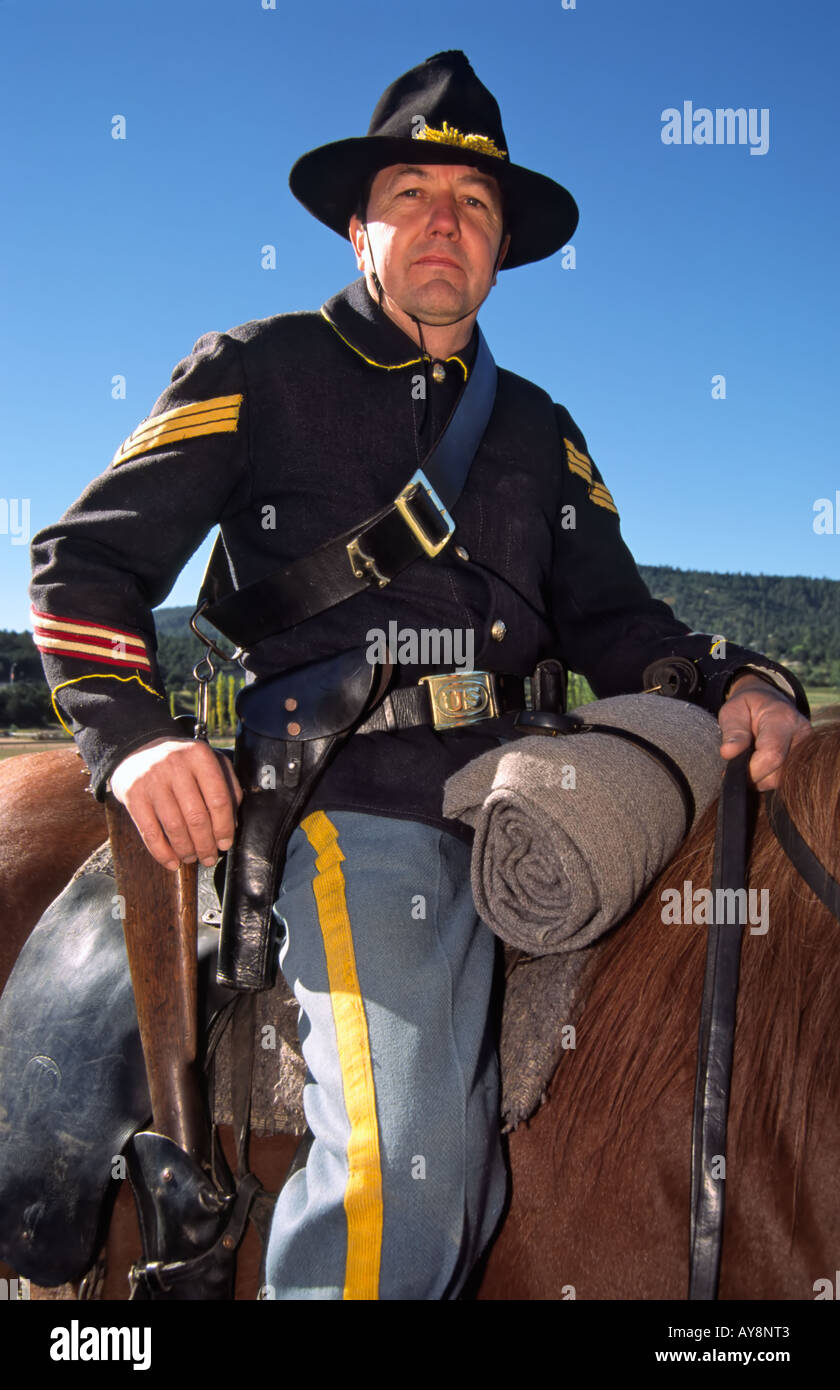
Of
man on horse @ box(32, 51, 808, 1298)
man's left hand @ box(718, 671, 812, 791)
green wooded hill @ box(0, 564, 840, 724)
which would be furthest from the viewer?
green wooded hill @ box(0, 564, 840, 724)

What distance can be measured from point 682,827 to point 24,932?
1.87 metres

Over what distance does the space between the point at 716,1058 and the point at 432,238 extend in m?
1.96

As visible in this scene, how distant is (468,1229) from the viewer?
168cm

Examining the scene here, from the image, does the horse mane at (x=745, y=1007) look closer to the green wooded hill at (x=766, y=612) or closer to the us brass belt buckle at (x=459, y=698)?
the us brass belt buckle at (x=459, y=698)

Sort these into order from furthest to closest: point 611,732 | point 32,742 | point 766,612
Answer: point 766,612 < point 32,742 < point 611,732

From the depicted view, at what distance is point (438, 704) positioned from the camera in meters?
2.14

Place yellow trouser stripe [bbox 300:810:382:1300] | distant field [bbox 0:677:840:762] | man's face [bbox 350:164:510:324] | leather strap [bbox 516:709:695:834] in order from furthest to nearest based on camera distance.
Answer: distant field [bbox 0:677:840:762] < man's face [bbox 350:164:510:324] < leather strap [bbox 516:709:695:834] < yellow trouser stripe [bbox 300:810:382:1300]

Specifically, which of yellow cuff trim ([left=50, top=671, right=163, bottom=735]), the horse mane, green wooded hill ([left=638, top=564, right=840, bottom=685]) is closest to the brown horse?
the horse mane

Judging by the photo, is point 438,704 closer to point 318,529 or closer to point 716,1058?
point 318,529

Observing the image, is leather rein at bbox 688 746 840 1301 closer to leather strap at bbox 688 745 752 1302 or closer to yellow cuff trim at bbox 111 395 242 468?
leather strap at bbox 688 745 752 1302

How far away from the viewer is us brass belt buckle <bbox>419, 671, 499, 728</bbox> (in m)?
2.14

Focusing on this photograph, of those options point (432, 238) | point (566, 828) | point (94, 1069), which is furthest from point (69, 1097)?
point (432, 238)

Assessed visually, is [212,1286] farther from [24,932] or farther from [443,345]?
[443,345]
